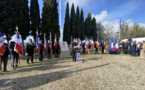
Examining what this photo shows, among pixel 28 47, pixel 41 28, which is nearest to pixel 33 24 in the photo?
pixel 41 28

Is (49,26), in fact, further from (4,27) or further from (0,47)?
(0,47)

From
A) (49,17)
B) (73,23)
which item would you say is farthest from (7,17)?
(73,23)

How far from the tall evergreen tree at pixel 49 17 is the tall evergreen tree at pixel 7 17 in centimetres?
458

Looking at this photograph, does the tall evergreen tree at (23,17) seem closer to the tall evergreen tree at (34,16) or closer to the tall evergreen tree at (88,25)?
the tall evergreen tree at (34,16)

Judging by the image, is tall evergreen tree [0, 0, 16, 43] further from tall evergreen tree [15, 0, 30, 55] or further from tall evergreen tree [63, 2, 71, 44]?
tall evergreen tree [63, 2, 71, 44]

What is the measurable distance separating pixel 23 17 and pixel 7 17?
2011 millimetres

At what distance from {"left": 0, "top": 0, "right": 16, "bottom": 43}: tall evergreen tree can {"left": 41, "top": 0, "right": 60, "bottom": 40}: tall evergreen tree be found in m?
4.58

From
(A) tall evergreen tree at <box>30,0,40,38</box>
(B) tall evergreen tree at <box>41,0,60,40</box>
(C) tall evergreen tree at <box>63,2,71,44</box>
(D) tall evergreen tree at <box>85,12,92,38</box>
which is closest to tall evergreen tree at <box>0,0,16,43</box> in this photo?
(A) tall evergreen tree at <box>30,0,40,38</box>

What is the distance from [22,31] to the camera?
1495cm

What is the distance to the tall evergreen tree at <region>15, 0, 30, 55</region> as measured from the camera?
46.9ft

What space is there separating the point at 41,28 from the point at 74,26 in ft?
30.5

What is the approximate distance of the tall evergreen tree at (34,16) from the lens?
53.8 feet

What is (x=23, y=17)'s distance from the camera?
1466 cm

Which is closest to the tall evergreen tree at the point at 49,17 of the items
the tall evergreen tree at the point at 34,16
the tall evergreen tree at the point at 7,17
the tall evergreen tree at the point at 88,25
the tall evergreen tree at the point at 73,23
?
the tall evergreen tree at the point at 34,16
